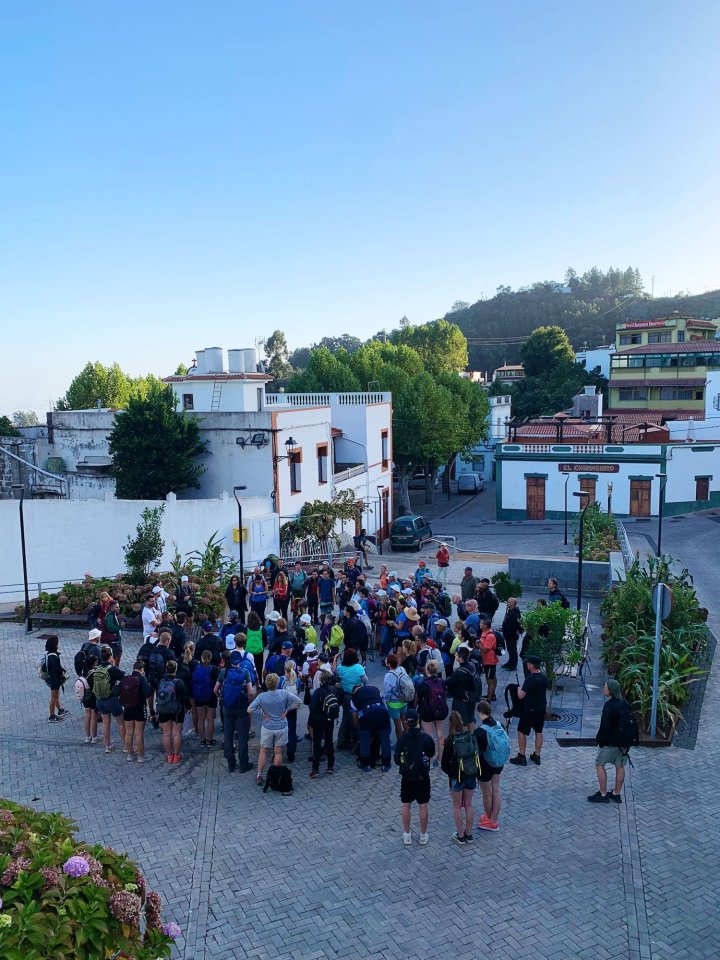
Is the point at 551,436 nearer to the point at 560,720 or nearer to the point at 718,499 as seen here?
A: the point at 718,499

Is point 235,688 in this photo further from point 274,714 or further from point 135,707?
point 135,707

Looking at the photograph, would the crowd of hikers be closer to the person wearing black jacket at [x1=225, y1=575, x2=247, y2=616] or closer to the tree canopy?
the person wearing black jacket at [x1=225, y1=575, x2=247, y2=616]

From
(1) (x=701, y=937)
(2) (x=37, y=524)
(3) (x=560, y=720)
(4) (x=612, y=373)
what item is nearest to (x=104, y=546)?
(2) (x=37, y=524)

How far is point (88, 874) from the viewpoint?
5.79m

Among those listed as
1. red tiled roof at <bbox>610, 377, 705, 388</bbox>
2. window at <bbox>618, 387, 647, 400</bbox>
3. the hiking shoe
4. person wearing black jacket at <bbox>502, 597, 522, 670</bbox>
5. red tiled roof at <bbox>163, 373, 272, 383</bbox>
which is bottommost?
the hiking shoe

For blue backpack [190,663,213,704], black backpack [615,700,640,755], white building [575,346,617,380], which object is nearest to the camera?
black backpack [615,700,640,755]

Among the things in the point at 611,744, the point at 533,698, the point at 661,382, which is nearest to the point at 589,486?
the point at 661,382

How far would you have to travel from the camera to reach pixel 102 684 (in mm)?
10508

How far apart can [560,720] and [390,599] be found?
408cm

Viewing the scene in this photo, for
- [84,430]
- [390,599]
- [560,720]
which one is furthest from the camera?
[84,430]

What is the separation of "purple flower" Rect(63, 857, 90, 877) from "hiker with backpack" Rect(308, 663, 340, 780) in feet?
14.7

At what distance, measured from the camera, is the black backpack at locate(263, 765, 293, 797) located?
9812 mm

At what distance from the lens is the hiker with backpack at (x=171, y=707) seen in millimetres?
10227

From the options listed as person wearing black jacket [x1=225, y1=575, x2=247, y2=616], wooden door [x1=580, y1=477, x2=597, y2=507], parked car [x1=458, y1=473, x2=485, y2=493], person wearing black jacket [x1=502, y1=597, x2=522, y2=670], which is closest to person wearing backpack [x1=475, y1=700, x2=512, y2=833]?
person wearing black jacket [x1=502, y1=597, x2=522, y2=670]
